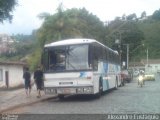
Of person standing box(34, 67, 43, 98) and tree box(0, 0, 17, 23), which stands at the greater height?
tree box(0, 0, 17, 23)

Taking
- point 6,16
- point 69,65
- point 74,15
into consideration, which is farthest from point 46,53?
point 74,15

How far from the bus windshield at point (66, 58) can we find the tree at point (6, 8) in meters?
5.27

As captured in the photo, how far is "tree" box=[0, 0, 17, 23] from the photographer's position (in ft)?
59.2

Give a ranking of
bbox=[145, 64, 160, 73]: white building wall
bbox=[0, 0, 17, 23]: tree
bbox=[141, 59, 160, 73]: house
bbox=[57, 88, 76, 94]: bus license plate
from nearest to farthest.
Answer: bbox=[0, 0, 17, 23]: tree < bbox=[57, 88, 76, 94]: bus license plate < bbox=[141, 59, 160, 73]: house < bbox=[145, 64, 160, 73]: white building wall

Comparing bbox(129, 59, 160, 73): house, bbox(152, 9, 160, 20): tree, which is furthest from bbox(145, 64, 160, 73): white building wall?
bbox(152, 9, 160, 20): tree

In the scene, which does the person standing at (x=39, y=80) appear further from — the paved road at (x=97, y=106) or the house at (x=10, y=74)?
the house at (x=10, y=74)

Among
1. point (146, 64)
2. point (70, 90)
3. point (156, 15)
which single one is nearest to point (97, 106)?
point (70, 90)

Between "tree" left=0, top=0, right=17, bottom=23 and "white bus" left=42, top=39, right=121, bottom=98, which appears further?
"white bus" left=42, top=39, right=121, bottom=98

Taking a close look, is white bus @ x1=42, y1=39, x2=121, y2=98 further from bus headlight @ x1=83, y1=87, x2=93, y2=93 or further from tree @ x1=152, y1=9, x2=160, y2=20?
tree @ x1=152, y1=9, x2=160, y2=20

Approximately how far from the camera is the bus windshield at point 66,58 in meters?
23.4

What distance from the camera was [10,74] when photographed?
140ft

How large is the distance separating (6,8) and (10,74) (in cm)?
2466

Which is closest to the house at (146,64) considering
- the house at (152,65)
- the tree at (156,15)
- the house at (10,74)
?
the house at (152,65)

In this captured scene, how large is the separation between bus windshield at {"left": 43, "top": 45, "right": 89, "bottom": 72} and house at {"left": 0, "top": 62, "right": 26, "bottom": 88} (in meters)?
16.5
